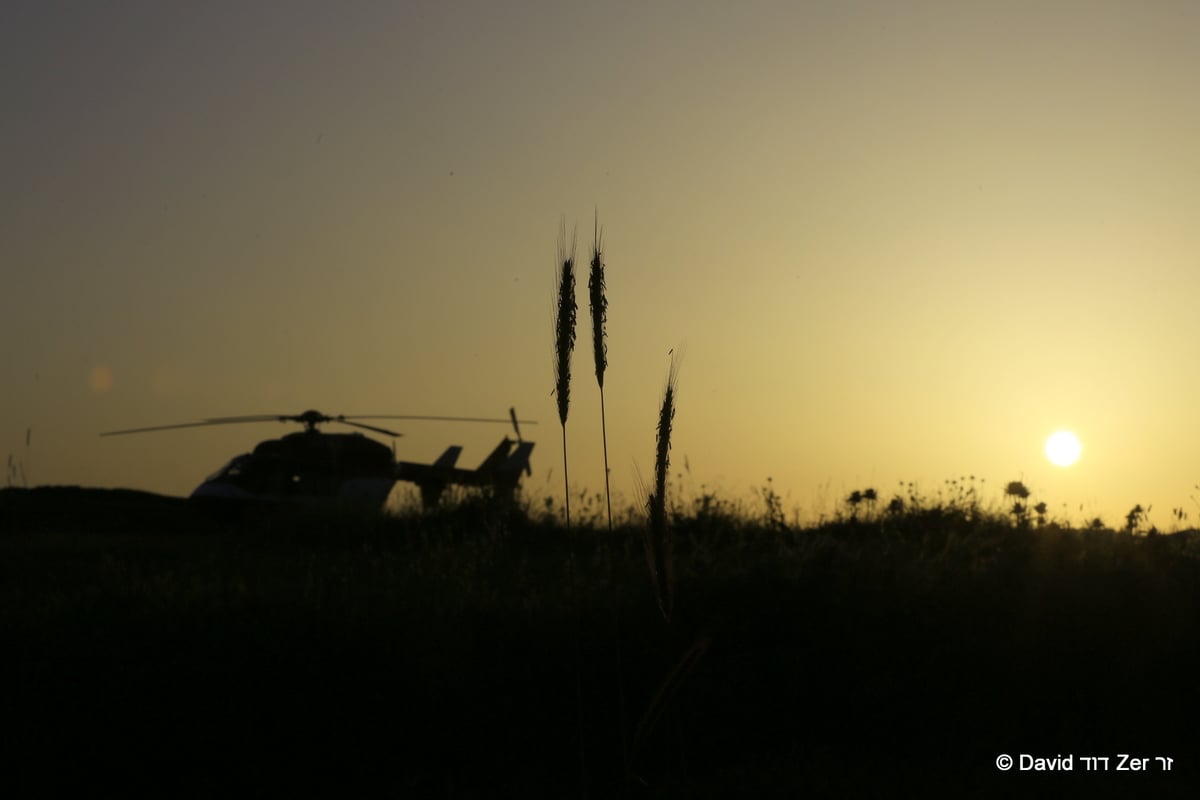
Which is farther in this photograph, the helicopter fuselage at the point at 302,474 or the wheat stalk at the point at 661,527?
the helicopter fuselage at the point at 302,474

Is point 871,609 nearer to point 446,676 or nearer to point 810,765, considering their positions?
point 810,765

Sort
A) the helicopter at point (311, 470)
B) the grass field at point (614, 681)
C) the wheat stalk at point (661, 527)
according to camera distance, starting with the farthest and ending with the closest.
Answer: the helicopter at point (311, 470), the grass field at point (614, 681), the wheat stalk at point (661, 527)

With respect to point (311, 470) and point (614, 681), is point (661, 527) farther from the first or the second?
point (311, 470)

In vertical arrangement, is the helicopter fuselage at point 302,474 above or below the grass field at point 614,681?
above

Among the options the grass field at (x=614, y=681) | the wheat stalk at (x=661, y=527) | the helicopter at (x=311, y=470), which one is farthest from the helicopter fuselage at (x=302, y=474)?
the wheat stalk at (x=661, y=527)

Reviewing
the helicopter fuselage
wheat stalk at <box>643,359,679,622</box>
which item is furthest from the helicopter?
wheat stalk at <box>643,359,679,622</box>

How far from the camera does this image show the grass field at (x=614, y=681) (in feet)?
20.0

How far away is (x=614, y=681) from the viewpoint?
23.2 ft

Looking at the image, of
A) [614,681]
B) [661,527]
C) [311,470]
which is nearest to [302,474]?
[311,470]

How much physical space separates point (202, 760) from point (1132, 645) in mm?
5863

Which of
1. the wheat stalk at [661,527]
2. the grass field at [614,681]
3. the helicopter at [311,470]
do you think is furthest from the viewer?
the helicopter at [311,470]

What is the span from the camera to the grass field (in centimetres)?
611

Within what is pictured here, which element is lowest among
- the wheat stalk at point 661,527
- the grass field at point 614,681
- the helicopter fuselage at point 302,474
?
the grass field at point 614,681

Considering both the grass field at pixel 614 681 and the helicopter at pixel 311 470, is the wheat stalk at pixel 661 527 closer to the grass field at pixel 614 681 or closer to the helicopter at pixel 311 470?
the grass field at pixel 614 681
